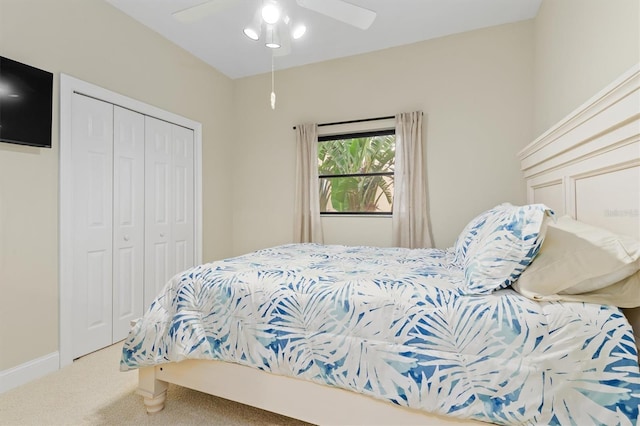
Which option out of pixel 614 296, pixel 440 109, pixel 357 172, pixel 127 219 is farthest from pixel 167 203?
pixel 614 296

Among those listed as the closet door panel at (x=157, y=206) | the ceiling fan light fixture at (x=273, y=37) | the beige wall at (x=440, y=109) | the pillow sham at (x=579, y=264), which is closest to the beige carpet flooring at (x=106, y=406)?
the closet door panel at (x=157, y=206)

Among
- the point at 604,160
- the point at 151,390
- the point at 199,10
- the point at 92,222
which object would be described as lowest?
the point at 151,390

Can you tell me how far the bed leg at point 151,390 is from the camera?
154 cm

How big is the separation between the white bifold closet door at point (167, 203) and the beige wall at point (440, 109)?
888mm

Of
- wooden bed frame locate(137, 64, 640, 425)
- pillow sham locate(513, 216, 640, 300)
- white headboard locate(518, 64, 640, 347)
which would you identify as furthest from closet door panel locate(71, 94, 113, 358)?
white headboard locate(518, 64, 640, 347)

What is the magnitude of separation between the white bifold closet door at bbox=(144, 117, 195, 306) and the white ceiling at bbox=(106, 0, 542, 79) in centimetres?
85

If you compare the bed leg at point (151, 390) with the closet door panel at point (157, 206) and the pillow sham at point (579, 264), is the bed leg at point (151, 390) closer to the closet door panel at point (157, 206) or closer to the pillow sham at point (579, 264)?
the closet door panel at point (157, 206)

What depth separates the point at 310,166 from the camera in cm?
339

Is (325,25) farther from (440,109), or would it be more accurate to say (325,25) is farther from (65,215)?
(65,215)

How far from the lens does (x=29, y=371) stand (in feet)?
6.26

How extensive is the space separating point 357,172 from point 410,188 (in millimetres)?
647

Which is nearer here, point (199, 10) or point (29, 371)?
point (199, 10)

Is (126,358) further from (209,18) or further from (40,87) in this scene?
(209,18)

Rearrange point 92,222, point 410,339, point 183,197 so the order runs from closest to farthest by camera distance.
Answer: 1. point 410,339
2. point 92,222
3. point 183,197
